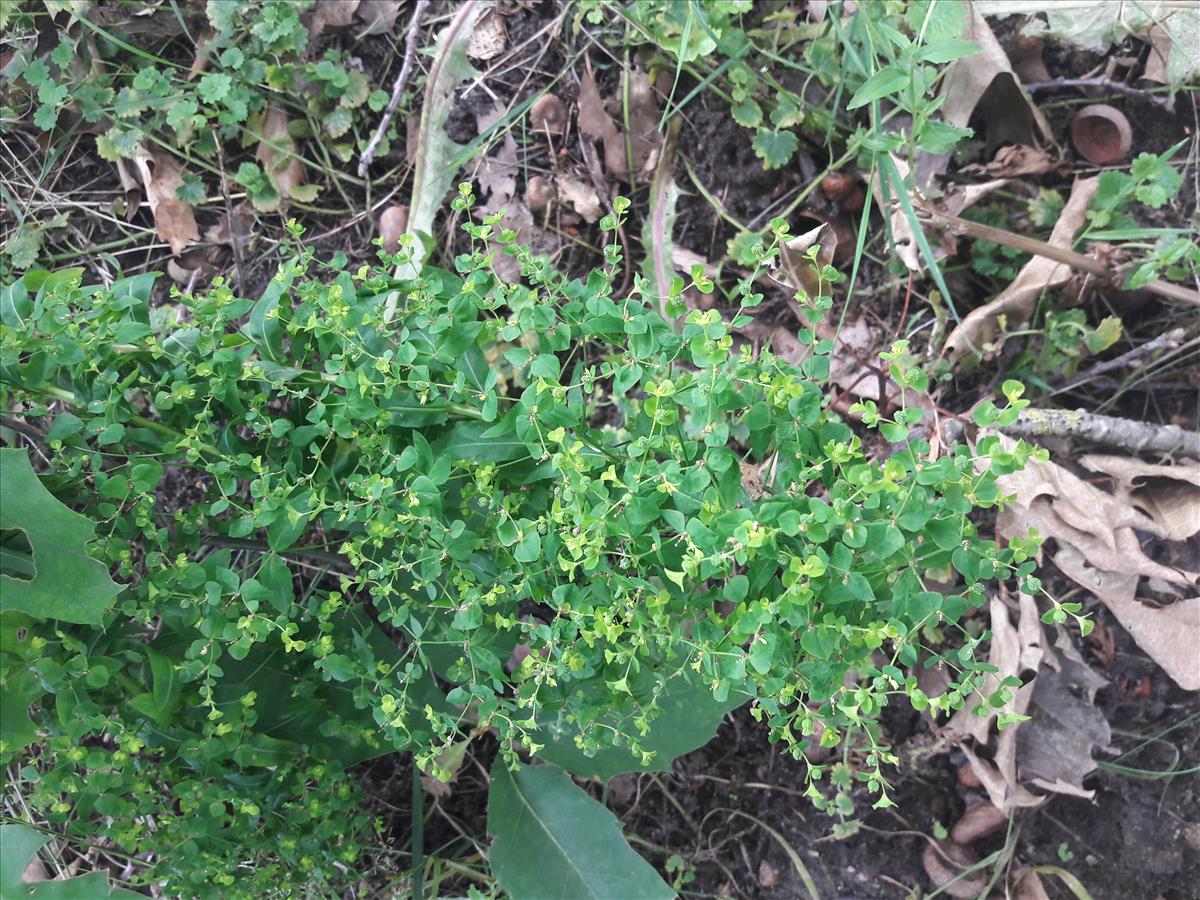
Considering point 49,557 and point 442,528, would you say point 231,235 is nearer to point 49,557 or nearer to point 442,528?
point 49,557

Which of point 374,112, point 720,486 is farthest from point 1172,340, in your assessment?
point 374,112

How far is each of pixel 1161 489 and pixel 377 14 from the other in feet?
8.82

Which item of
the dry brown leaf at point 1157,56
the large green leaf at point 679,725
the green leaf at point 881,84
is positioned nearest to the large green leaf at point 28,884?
the large green leaf at point 679,725

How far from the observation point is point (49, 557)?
1.58 m

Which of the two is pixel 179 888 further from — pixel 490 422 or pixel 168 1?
pixel 168 1

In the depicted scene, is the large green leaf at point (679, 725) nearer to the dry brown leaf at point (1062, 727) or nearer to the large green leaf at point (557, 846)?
the large green leaf at point (557, 846)

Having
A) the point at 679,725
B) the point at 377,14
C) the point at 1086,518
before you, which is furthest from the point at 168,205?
the point at 1086,518

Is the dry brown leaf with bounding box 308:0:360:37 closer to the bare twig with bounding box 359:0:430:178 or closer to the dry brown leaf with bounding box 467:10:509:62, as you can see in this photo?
the bare twig with bounding box 359:0:430:178

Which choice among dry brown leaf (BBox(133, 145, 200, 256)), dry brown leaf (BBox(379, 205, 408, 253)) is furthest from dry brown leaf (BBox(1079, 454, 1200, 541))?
dry brown leaf (BBox(133, 145, 200, 256))

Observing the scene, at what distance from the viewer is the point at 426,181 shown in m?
2.79

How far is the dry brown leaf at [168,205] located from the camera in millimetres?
2959

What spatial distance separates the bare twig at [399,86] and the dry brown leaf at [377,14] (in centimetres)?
7

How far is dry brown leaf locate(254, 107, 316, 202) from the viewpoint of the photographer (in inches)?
116

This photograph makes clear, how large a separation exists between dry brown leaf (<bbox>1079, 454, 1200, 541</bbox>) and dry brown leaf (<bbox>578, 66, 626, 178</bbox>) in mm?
1564
